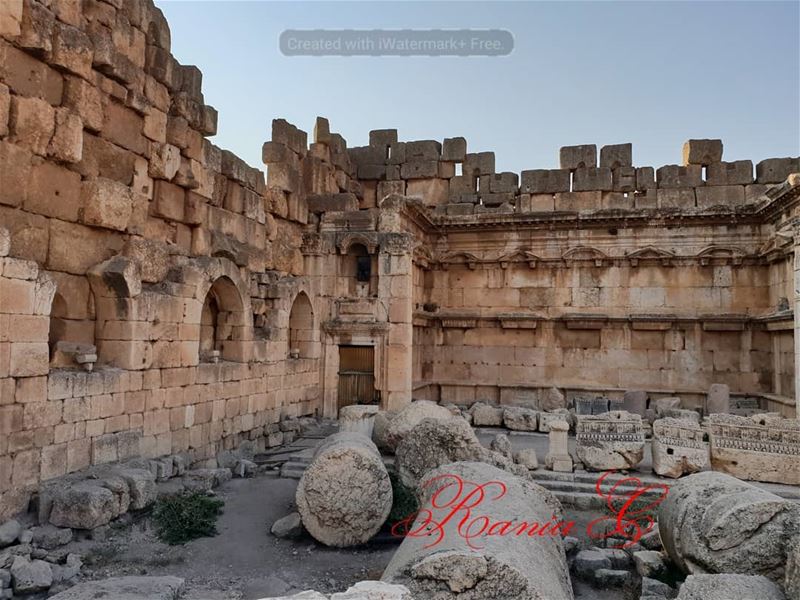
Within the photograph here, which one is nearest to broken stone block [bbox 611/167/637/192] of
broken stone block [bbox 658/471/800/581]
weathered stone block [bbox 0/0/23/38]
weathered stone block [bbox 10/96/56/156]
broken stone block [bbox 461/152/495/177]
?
broken stone block [bbox 461/152/495/177]

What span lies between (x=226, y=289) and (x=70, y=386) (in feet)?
13.9

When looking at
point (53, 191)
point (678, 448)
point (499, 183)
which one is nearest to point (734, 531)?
point (678, 448)

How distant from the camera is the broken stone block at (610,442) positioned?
9.28 meters

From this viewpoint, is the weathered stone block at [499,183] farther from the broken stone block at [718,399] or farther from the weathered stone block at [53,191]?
the weathered stone block at [53,191]

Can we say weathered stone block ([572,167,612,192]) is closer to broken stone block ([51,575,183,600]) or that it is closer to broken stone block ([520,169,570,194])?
broken stone block ([520,169,570,194])

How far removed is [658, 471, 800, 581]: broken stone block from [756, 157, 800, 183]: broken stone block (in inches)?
482

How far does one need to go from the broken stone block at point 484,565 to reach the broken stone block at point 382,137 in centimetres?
1366

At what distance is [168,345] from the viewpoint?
925cm

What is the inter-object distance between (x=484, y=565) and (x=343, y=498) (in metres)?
2.98

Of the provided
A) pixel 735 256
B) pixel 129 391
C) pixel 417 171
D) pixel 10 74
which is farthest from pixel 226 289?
pixel 735 256

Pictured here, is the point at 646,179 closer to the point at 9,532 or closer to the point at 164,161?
the point at 164,161

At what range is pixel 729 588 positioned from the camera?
4336 millimetres

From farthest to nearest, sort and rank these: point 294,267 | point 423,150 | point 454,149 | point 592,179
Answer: point 423,150
point 454,149
point 592,179
point 294,267

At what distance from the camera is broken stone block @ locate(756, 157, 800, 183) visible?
14781 mm
